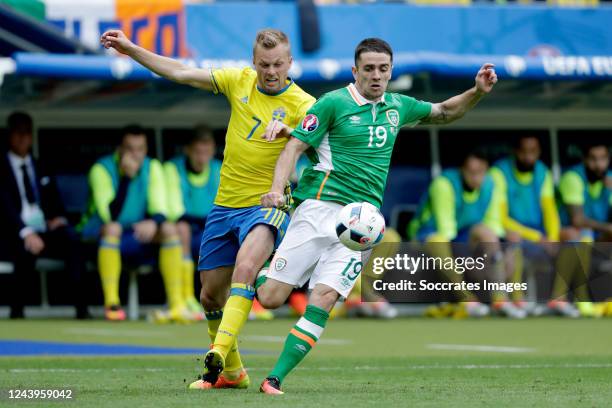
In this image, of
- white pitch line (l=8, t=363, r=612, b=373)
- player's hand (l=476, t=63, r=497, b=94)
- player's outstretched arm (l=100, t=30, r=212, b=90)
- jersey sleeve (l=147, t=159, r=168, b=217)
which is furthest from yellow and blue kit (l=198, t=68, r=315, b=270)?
jersey sleeve (l=147, t=159, r=168, b=217)

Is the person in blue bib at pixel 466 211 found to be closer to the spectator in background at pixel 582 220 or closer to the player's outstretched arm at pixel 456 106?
the spectator in background at pixel 582 220

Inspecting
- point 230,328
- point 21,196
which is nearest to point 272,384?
point 230,328

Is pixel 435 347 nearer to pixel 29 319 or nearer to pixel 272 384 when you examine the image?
pixel 272 384

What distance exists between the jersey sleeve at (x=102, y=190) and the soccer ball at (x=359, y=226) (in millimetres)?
7654

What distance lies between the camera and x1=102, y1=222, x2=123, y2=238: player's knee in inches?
577

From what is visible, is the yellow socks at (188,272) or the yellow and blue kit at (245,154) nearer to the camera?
the yellow and blue kit at (245,154)

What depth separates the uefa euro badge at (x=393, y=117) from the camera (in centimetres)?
780

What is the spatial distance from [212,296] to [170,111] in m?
8.99

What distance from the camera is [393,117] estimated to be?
25.6 ft

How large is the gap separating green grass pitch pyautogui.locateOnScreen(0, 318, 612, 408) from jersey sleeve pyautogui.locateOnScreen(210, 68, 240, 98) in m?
1.76

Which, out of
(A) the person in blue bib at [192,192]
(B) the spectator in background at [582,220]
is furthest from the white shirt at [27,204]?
(B) the spectator in background at [582,220]

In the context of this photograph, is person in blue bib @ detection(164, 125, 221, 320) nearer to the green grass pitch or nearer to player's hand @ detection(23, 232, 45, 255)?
the green grass pitch

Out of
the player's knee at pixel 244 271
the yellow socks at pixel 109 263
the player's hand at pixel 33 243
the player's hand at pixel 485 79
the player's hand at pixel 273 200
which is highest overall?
the player's hand at pixel 485 79

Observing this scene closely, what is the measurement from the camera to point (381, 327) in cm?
1434
